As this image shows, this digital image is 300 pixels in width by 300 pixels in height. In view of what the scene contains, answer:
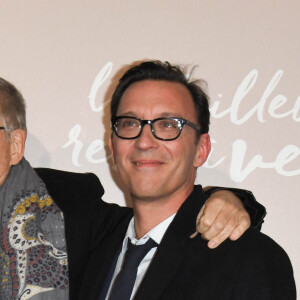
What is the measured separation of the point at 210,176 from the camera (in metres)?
2.37

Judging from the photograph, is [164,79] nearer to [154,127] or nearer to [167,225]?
[154,127]

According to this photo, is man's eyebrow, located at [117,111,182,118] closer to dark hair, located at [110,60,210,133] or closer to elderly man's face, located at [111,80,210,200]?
elderly man's face, located at [111,80,210,200]

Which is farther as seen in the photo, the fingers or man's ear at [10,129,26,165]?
man's ear at [10,129,26,165]

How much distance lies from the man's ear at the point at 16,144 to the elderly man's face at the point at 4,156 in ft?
0.04

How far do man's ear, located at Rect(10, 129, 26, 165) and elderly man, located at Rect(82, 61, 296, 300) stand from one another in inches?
11.1

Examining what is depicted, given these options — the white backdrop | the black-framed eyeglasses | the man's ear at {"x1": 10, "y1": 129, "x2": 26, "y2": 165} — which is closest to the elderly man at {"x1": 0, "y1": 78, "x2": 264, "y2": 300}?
the man's ear at {"x1": 10, "y1": 129, "x2": 26, "y2": 165}

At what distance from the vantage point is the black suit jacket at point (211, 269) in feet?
4.80

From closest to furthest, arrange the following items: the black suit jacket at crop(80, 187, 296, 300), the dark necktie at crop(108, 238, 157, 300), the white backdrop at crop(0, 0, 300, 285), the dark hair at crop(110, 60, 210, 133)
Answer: the black suit jacket at crop(80, 187, 296, 300) → the dark necktie at crop(108, 238, 157, 300) → the dark hair at crop(110, 60, 210, 133) → the white backdrop at crop(0, 0, 300, 285)

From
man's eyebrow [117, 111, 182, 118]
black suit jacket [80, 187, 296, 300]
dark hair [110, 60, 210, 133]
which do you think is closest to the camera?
black suit jacket [80, 187, 296, 300]

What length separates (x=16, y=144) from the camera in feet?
5.90

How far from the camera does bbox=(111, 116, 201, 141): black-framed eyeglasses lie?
169 cm

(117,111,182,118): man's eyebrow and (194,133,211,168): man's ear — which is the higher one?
(117,111,182,118): man's eyebrow

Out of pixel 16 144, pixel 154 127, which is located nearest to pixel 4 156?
pixel 16 144

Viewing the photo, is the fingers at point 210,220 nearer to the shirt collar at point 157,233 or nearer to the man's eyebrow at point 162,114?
the shirt collar at point 157,233
